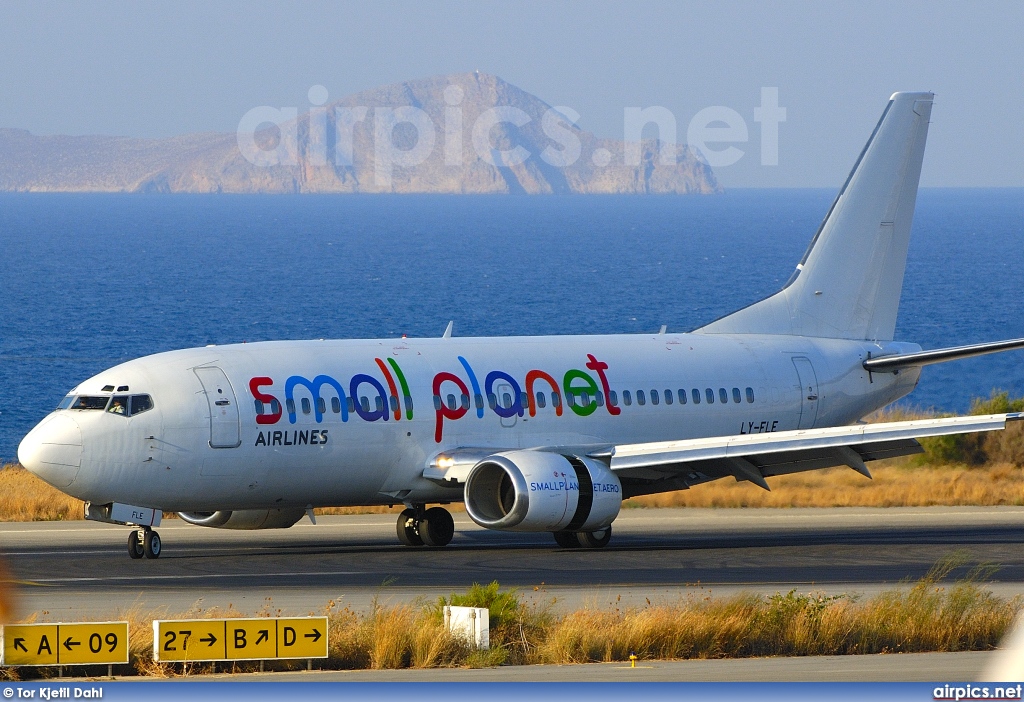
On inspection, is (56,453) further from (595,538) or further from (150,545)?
(595,538)

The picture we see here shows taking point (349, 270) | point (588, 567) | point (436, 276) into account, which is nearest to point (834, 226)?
point (588, 567)

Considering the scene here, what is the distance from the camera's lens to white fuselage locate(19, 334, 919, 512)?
30562 millimetres

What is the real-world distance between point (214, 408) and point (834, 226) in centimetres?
1639

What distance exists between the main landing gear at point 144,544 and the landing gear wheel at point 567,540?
24.4 feet

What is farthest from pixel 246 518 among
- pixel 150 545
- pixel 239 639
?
pixel 239 639

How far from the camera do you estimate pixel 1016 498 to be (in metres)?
44.1

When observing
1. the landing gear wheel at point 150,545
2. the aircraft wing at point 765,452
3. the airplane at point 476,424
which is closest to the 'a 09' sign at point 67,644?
the airplane at point 476,424

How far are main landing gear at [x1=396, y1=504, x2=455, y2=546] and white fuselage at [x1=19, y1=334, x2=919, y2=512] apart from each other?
51 cm

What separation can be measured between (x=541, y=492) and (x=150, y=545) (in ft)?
22.4

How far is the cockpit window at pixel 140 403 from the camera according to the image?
30.7 meters

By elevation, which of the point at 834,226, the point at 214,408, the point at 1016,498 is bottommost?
the point at 1016,498

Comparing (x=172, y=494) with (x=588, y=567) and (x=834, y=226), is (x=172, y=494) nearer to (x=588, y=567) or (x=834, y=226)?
(x=588, y=567)

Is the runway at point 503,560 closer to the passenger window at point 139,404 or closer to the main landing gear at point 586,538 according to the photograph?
the main landing gear at point 586,538

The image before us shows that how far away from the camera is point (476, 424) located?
33938 mm
